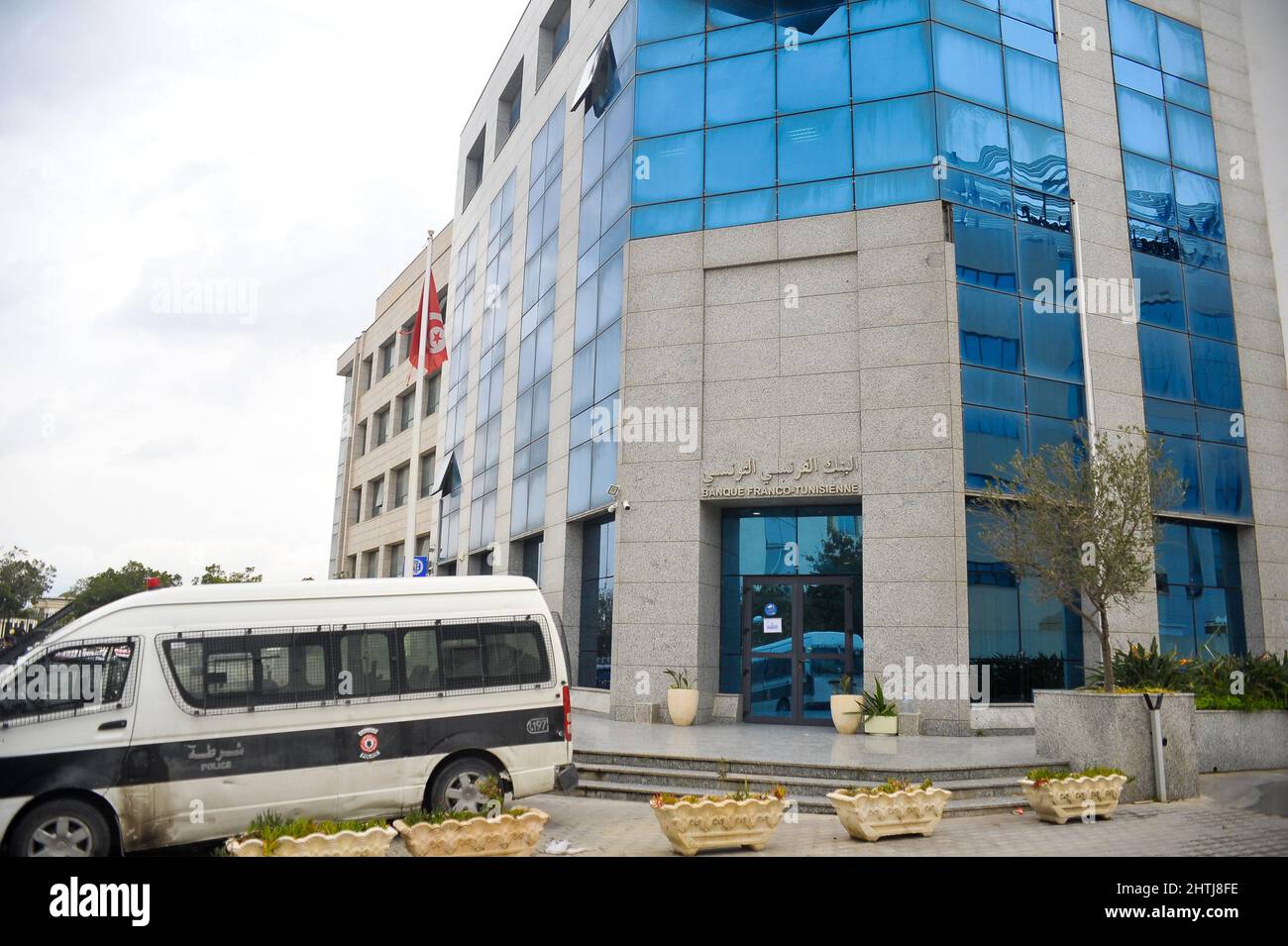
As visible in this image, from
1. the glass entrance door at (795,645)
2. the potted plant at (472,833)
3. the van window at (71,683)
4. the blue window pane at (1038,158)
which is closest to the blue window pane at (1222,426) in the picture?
the blue window pane at (1038,158)

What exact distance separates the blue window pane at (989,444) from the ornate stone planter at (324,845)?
13.3 metres

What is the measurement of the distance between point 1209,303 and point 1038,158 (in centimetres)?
606

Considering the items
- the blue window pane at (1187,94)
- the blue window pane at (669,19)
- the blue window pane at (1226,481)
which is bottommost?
the blue window pane at (1226,481)

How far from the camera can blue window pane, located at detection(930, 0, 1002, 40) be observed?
19.2 m

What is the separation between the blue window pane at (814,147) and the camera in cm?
1925

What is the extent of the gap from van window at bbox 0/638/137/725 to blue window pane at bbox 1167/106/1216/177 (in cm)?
2469

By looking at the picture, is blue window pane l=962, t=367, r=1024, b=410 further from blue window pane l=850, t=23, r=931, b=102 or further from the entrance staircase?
the entrance staircase

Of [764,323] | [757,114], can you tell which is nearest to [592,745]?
[764,323]

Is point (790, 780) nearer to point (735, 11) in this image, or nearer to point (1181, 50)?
point (735, 11)

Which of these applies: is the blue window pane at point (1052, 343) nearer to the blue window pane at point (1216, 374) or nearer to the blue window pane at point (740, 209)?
the blue window pane at point (1216, 374)

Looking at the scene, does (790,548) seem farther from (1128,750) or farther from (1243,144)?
(1243,144)

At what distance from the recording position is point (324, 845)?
24.3 feet

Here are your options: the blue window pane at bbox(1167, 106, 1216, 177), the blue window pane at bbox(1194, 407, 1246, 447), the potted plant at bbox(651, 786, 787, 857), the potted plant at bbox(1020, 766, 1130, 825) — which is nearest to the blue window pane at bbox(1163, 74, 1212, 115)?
the blue window pane at bbox(1167, 106, 1216, 177)
